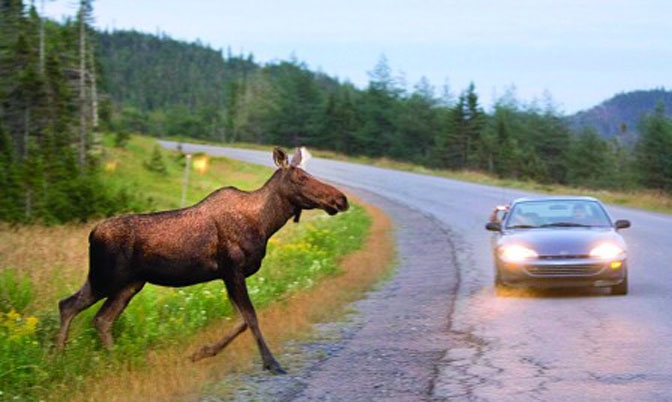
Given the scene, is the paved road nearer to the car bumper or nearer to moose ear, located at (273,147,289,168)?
the car bumper

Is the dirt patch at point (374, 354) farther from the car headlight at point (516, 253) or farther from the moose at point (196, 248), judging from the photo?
the car headlight at point (516, 253)

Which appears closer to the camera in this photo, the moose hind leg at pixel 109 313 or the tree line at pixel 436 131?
the moose hind leg at pixel 109 313

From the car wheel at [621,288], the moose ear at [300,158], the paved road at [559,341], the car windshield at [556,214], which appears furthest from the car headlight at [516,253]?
the moose ear at [300,158]

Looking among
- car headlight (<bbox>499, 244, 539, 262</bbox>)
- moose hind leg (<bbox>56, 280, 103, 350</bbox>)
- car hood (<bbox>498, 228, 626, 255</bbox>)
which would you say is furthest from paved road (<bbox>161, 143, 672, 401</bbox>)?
moose hind leg (<bbox>56, 280, 103, 350</bbox>)

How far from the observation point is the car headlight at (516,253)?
501 inches

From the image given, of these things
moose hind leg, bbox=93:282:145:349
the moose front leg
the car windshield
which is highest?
the car windshield

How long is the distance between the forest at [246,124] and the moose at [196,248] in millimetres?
20708

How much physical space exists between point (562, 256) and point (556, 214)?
188 centimetres

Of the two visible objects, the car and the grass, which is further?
the car

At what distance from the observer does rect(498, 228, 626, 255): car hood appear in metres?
12.6

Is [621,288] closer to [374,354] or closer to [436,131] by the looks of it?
[374,354]

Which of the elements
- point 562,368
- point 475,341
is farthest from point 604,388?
point 475,341

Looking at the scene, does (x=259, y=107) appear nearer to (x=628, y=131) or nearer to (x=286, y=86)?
(x=286, y=86)

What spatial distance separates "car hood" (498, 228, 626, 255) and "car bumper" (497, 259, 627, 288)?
18cm
